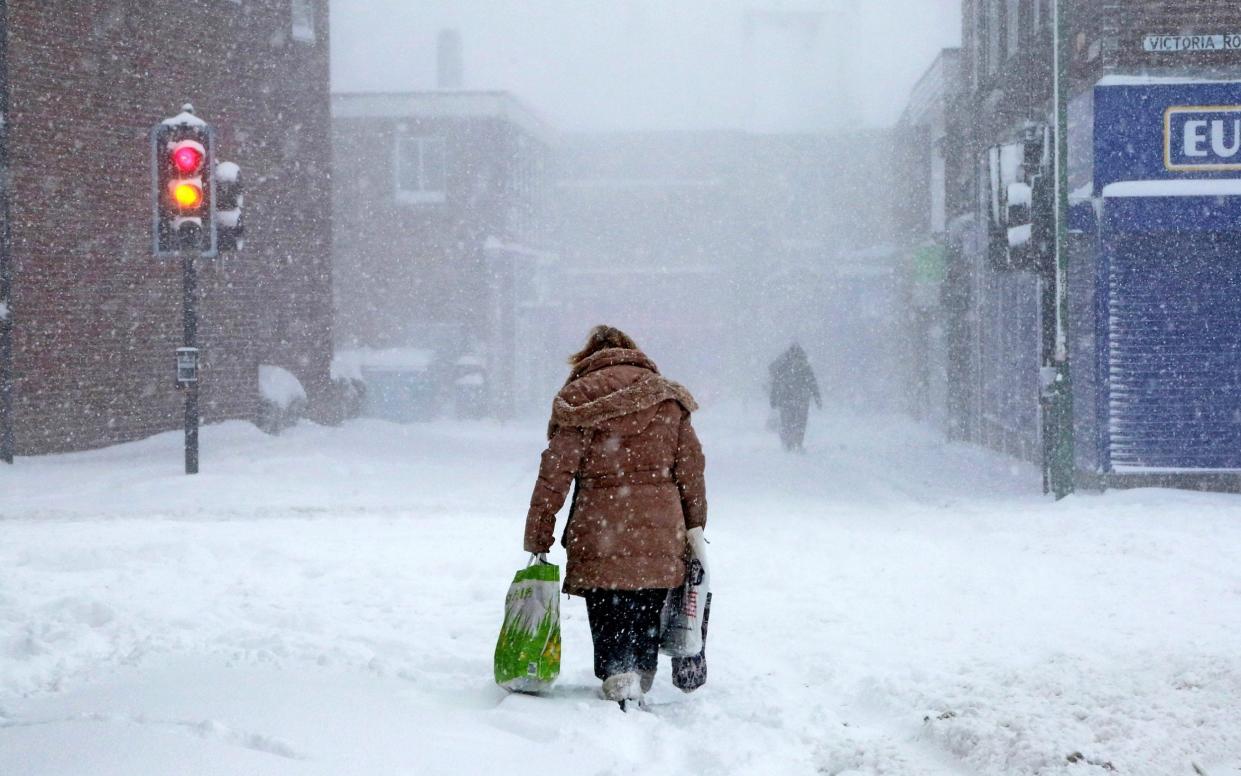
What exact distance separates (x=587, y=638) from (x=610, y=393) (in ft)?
7.22

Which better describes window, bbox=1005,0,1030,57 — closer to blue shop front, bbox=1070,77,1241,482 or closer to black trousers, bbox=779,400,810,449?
blue shop front, bbox=1070,77,1241,482

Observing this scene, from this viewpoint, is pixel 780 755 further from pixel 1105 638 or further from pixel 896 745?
pixel 1105 638

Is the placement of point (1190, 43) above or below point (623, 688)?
above

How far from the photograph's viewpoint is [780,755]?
16.1 ft

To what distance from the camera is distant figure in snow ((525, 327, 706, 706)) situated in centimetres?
538

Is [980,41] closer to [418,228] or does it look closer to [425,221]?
[425,221]

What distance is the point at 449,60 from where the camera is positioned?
143 ft

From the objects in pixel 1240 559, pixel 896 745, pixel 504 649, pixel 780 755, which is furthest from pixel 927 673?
pixel 1240 559

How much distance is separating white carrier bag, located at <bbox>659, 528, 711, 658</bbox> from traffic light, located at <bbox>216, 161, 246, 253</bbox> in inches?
375

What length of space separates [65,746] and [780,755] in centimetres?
248

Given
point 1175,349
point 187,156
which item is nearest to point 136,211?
point 187,156

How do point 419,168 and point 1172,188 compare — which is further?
point 419,168

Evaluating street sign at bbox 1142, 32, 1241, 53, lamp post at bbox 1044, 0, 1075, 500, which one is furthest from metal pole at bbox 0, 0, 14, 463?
street sign at bbox 1142, 32, 1241, 53

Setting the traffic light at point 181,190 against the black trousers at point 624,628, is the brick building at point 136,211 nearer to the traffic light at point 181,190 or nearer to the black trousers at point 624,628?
the traffic light at point 181,190
